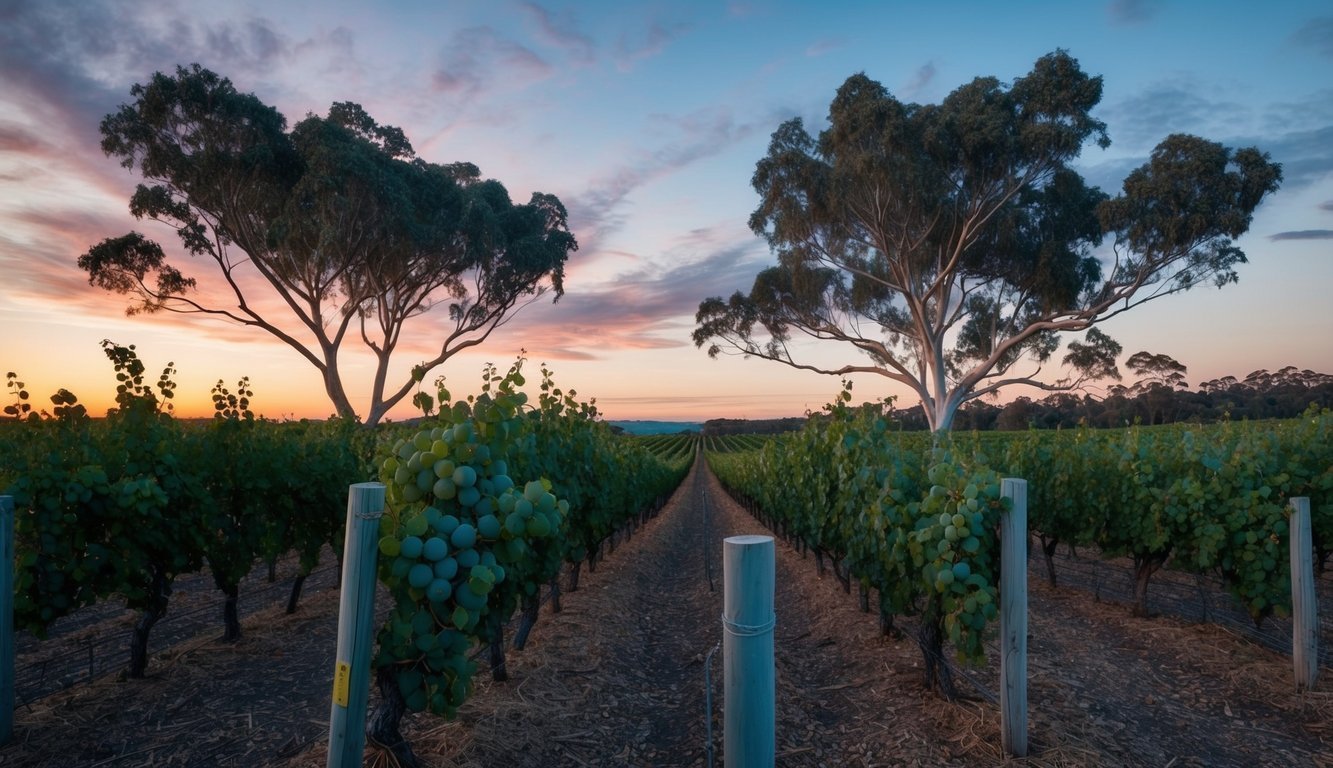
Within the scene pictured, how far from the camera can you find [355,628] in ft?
8.66

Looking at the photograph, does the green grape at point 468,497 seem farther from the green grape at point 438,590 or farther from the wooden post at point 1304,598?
the wooden post at point 1304,598

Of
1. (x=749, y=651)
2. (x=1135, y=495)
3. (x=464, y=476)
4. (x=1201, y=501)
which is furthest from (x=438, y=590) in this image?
(x=1135, y=495)

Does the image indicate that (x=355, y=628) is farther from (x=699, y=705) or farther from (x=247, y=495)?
(x=247, y=495)

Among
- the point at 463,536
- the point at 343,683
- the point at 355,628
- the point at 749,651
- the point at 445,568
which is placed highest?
the point at 463,536

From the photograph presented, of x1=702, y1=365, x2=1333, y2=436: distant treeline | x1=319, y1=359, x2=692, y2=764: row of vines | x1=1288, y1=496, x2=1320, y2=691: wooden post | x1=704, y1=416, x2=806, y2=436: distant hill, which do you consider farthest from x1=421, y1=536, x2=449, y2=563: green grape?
x1=704, y1=416, x2=806, y2=436: distant hill

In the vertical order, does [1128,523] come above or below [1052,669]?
above

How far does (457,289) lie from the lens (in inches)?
992

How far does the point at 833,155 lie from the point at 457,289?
566 inches

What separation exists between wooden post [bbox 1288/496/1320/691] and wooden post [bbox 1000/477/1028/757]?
2.72 meters

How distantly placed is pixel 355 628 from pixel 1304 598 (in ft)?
20.1

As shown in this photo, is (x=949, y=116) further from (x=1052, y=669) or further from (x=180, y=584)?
(x=180, y=584)

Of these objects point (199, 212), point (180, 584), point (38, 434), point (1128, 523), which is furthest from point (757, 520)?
point (199, 212)

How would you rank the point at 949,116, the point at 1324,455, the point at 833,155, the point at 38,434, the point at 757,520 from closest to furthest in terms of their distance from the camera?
the point at 38,434
the point at 1324,455
the point at 757,520
the point at 949,116
the point at 833,155

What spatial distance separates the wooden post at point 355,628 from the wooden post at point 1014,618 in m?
3.15
